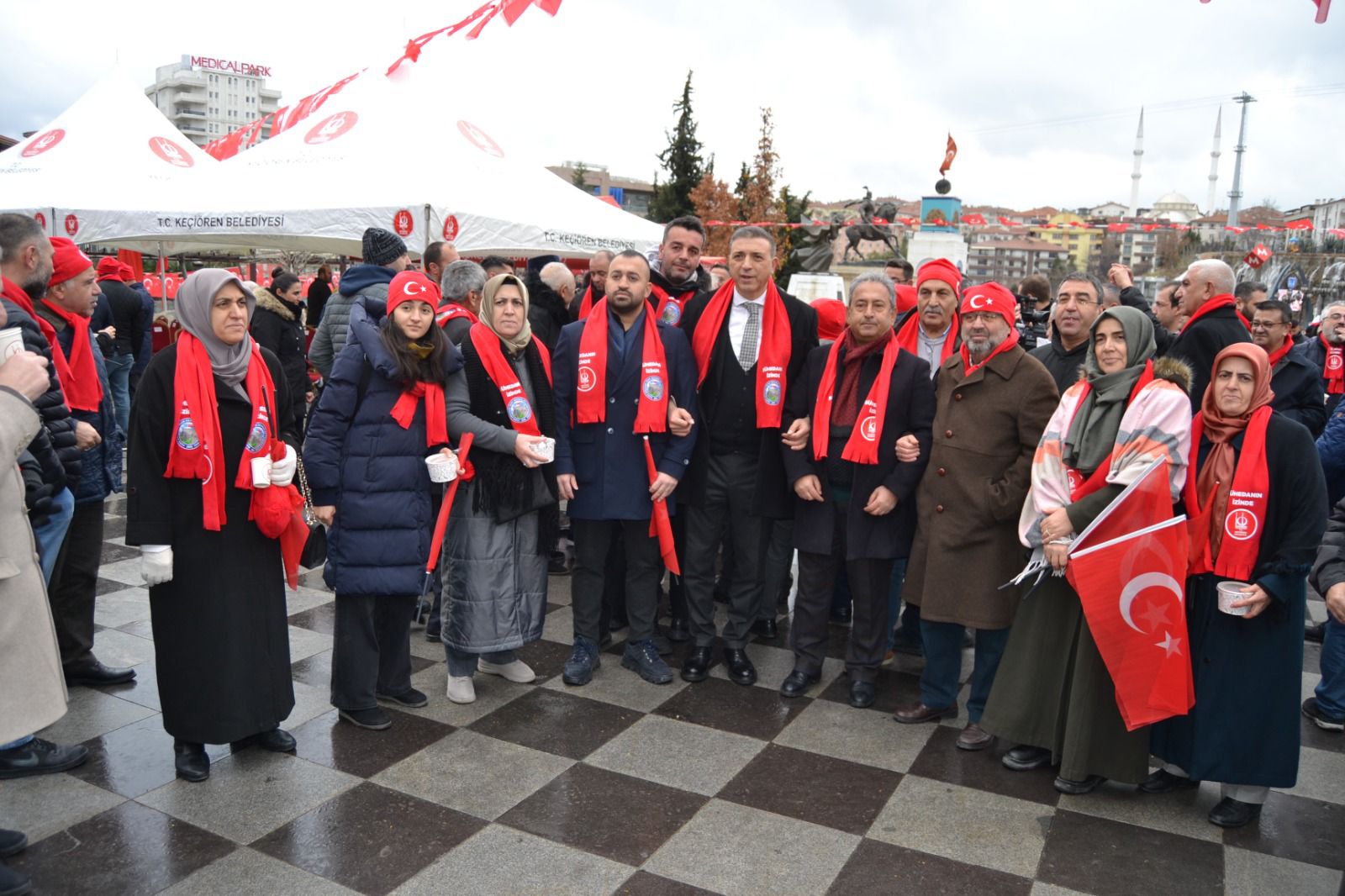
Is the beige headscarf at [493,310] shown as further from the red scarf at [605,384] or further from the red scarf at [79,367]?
the red scarf at [79,367]

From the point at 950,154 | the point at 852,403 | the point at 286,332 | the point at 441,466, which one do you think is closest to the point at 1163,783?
the point at 852,403

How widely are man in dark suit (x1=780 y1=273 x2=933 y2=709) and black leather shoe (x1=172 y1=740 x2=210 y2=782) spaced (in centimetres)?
230

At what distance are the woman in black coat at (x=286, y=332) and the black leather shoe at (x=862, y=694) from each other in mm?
4200

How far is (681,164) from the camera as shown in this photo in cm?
3819

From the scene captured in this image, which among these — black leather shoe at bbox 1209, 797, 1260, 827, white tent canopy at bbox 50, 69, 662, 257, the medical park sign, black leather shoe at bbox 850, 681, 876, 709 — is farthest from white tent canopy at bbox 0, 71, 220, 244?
the medical park sign

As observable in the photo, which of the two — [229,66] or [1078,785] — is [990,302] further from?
[229,66]

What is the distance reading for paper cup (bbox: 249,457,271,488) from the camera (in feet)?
10.6

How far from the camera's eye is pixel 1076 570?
3150mm

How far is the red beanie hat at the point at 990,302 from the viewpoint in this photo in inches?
145

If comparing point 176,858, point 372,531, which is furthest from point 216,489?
point 176,858

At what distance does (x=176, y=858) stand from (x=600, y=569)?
A: 6.64ft

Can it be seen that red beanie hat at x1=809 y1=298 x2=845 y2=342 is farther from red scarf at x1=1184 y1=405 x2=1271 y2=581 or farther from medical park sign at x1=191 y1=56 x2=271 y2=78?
medical park sign at x1=191 y1=56 x2=271 y2=78

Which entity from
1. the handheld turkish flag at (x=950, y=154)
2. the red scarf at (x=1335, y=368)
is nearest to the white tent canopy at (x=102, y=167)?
the red scarf at (x=1335, y=368)

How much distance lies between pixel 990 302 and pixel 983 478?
26.9 inches
